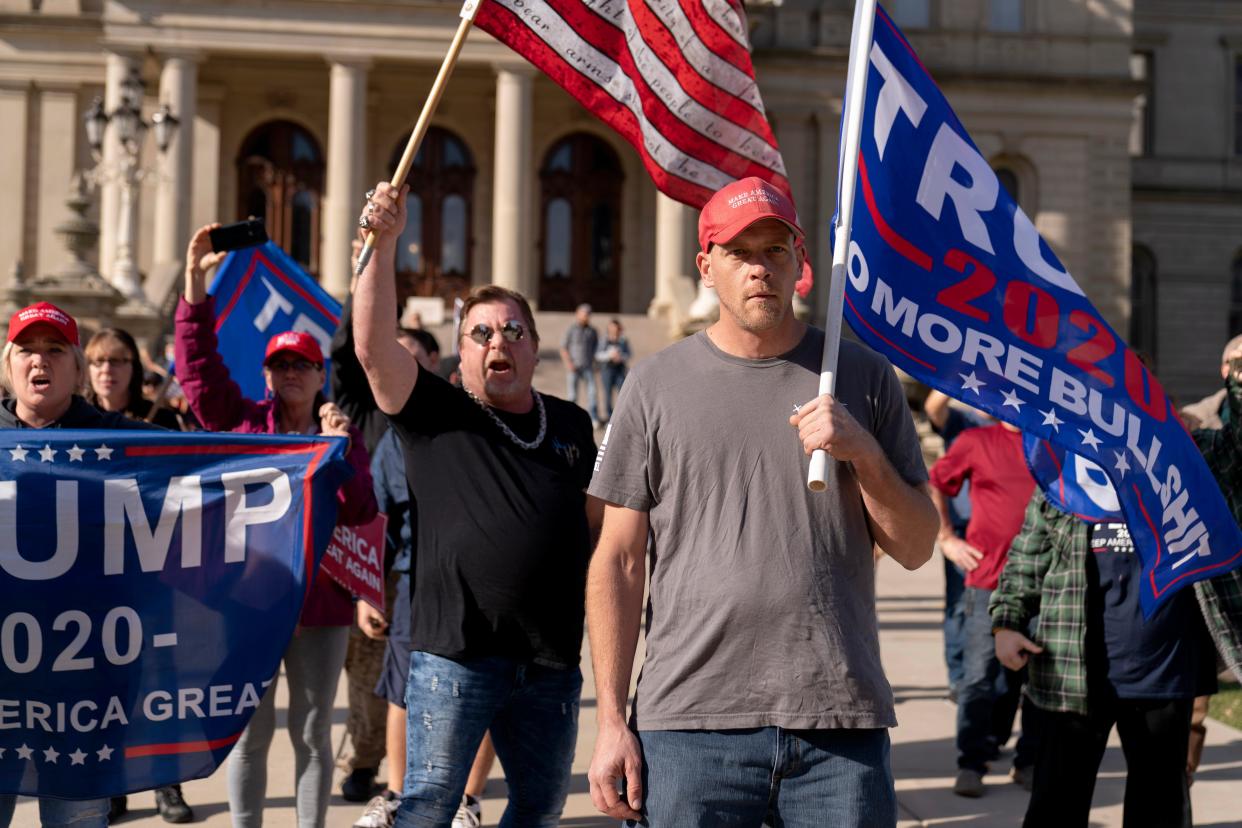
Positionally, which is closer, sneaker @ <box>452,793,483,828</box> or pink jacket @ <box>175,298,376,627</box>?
pink jacket @ <box>175,298,376,627</box>

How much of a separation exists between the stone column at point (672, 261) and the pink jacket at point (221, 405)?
25782mm

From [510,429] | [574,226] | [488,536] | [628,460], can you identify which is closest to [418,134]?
[510,429]

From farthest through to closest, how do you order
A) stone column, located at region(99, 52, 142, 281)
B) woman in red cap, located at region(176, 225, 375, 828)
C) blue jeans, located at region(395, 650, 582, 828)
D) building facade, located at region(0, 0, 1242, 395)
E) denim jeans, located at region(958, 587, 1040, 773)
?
building facade, located at region(0, 0, 1242, 395) < stone column, located at region(99, 52, 142, 281) < denim jeans, located at region(958, 587, 1040, 773) < woman in red cap, located at region(176, 225, 375, 828) < blue jeans, located at region(395, 650, 582, 828)

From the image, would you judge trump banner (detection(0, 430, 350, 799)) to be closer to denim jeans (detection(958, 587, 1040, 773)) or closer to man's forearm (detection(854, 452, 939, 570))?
man's forearm (detection(854, 452, 939, 570))

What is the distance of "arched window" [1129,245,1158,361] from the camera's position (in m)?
45.1

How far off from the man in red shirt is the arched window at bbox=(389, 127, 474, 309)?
29441mm

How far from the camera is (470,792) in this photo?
6.28 metres

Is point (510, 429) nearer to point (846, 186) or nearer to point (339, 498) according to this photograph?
point (339, 498)

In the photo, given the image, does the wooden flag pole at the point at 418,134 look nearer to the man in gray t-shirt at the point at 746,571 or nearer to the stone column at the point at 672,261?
the man in gray t-shirt at the point at 746,571

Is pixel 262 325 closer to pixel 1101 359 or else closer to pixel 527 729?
pixel 527 729

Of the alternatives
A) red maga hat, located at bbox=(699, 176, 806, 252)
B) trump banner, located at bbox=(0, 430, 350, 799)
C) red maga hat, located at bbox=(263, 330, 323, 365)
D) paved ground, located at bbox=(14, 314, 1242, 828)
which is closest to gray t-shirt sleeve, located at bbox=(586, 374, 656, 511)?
red maga hat, located at bbox=(699, 176, 806, 252)

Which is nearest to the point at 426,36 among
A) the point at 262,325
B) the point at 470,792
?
the point at 262,325

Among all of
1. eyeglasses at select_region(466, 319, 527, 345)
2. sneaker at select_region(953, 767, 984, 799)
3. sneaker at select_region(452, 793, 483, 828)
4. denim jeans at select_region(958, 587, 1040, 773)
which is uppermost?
eyeglasses at select_region(466, 319, 527, 345)

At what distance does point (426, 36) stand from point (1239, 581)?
29.5 m
